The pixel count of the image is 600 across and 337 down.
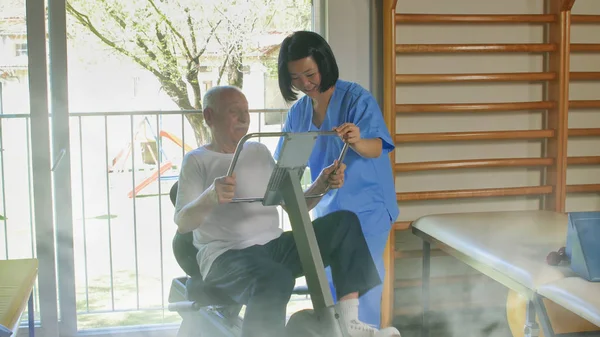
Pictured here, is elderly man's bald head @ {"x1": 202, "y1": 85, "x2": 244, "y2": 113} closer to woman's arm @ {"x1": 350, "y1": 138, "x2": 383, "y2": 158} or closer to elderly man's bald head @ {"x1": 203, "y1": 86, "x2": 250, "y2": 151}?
Answer: elderly man's bald head @ {"x1": 203, "y1": 86, "x2": 250, "y2": 151}

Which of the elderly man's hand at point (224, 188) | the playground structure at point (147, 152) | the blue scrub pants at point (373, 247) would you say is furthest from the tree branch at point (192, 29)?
the elderly man's hand at point (224, 188)

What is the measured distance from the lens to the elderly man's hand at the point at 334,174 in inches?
69.7

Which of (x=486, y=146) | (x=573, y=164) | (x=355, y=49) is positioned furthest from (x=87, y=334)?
(x=573, y=164)

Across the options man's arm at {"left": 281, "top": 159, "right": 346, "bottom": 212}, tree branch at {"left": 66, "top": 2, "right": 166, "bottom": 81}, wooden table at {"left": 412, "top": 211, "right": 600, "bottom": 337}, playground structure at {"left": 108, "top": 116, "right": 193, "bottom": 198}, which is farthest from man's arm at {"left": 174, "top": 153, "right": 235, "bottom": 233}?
tree branch at {"left": 66, "top": 2, "right": 166, "bottom": 81}

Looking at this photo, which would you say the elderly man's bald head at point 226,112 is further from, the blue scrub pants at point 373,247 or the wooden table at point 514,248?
the wooden table at point 514,248

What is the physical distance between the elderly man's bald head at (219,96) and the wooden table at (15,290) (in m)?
0.67

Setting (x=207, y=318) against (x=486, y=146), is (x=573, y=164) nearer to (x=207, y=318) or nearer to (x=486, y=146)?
(x=486, y=146)

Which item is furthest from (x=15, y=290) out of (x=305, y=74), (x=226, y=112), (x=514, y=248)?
(x=514, y=248)

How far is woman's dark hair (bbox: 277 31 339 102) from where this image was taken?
2.07 meters

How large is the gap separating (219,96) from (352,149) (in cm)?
55

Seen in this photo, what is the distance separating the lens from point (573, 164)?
2.94 metres

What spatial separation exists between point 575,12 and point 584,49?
197 millimetres

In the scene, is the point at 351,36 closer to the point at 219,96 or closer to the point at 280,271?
the point at 219,96

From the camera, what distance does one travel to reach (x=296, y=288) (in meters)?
1.87
